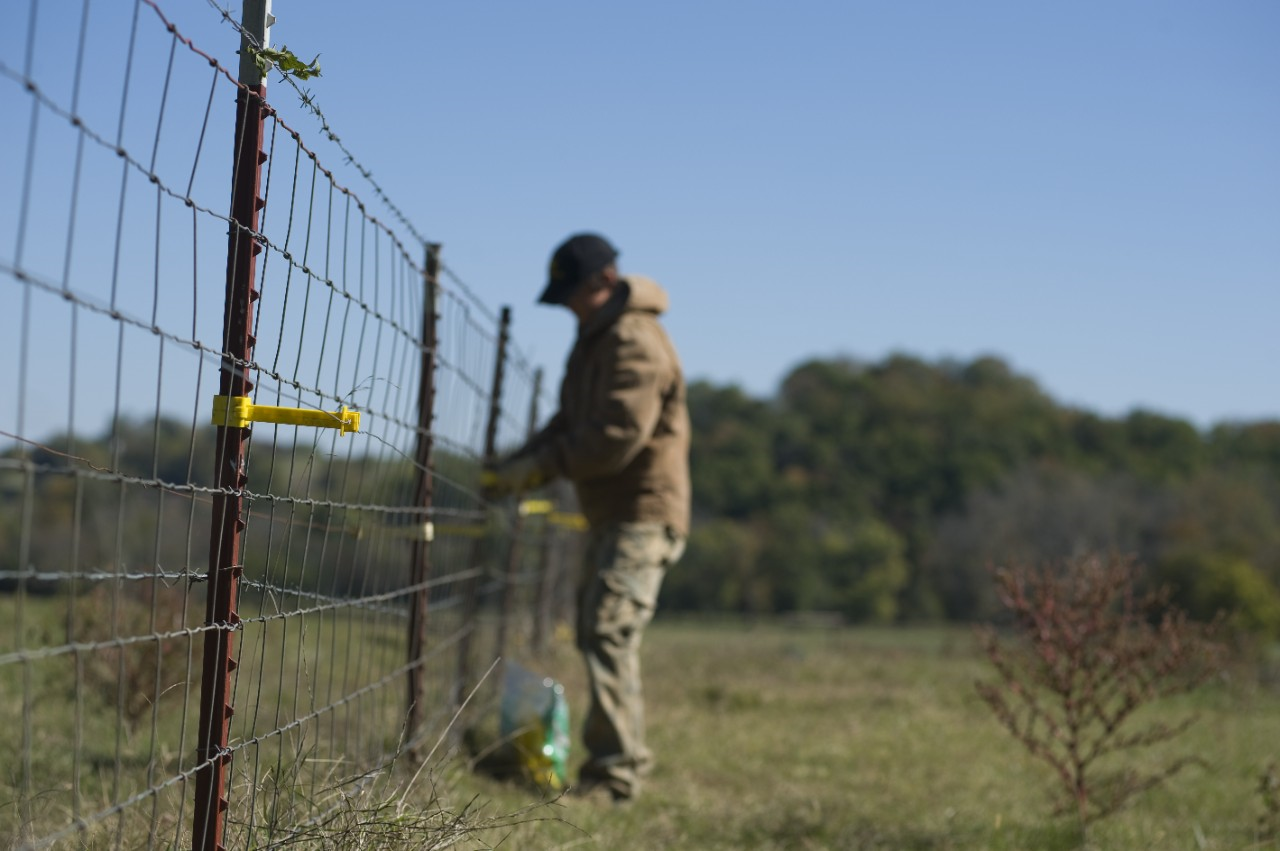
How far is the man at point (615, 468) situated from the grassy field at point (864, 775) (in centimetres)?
32

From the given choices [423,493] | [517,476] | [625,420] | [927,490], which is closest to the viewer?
[423,493]

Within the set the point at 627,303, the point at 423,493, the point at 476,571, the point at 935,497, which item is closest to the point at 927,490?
the point at 935,497

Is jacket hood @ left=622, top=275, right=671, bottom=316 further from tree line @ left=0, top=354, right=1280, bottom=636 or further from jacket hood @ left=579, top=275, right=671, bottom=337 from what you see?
tree line @ left=0, top=354, right=1280, bottom=636

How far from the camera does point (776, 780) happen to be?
19.1 feet

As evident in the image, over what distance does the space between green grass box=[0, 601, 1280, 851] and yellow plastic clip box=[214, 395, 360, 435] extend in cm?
43

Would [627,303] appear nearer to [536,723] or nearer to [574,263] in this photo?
[574,263]

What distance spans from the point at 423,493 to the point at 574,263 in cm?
122

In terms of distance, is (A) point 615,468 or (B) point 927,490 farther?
(B) point 927,490

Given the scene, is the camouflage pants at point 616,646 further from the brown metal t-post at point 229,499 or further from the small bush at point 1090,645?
the brown metal t-post at point 229,499

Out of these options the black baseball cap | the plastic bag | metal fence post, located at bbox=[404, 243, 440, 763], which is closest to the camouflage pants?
the plastic bag

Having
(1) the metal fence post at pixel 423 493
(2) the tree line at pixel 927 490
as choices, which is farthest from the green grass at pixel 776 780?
(2) the tree line at pixel 927 490

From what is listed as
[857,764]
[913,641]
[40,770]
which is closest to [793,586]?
[913,641]

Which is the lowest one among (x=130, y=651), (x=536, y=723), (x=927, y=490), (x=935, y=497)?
(x=536, y=723)

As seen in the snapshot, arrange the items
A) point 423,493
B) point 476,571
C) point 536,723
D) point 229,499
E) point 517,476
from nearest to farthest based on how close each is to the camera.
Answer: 1. point 229,499
2. point 423,493
3. point 517,476
4. point 536,723
5. point 476,571
